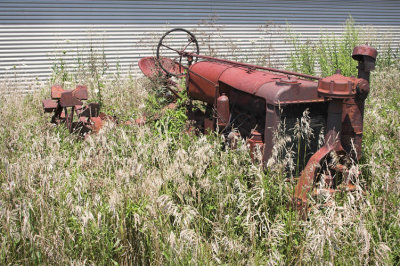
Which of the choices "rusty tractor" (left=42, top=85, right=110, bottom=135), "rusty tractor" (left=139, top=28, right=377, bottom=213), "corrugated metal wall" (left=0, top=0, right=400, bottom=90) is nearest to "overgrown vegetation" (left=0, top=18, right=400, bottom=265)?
"rusty tractor" (left=139, top=28, right=377, bottom=213)

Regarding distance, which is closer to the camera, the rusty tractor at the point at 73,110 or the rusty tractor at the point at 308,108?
the rusty tractor at the point at 308,108

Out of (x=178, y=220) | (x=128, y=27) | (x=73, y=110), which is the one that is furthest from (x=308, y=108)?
(x=128, y=27)

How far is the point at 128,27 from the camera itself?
10.1 metres

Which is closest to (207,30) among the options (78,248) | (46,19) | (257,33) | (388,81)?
(257,33)

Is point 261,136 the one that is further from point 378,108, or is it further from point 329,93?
point 378,108

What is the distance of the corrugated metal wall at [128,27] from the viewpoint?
9219mm

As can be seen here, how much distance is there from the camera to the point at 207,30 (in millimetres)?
10844

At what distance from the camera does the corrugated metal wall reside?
363 inches

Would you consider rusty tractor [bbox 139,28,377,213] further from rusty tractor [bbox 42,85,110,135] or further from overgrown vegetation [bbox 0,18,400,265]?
rusty tractor [bbox 42,85,110,135]

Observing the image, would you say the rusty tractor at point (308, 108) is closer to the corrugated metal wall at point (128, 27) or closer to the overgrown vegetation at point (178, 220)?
the overgrown vegetation at point (178, 220)

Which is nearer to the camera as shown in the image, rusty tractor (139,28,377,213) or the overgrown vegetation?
the overgrown vegetation

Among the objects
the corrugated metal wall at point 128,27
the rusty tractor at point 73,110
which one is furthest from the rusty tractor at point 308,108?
the corrugated metal wall at point 128,27

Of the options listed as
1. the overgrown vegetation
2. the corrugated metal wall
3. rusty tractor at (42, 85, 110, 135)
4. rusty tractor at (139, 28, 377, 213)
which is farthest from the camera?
the corrugated metal wall

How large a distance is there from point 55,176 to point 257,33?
32.8ft
